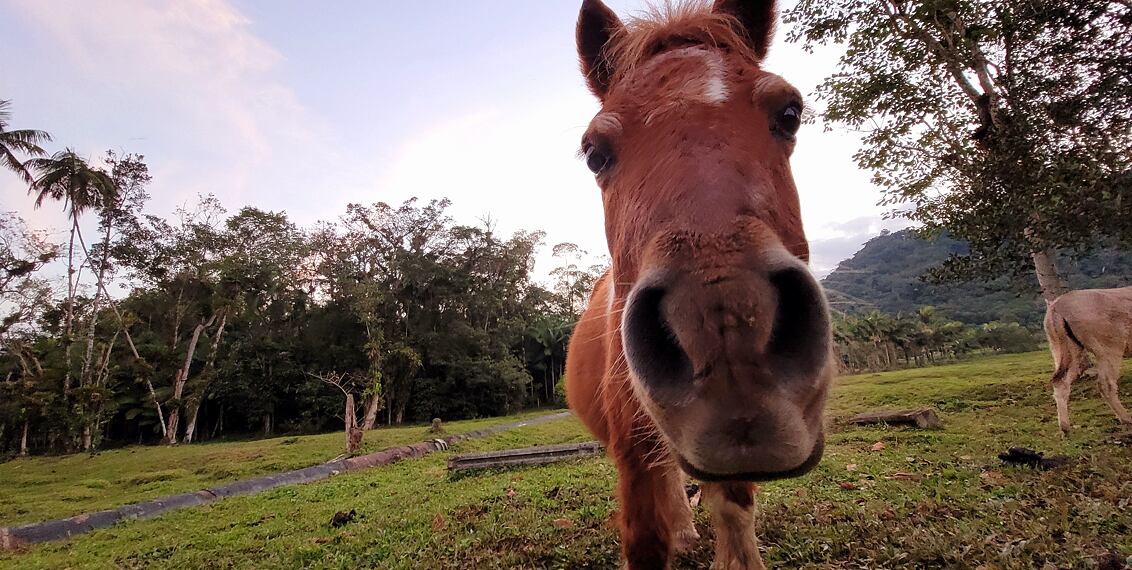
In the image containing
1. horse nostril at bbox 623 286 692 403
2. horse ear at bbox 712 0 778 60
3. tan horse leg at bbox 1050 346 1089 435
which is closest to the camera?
horse nostril at bbox 623 286 692 403

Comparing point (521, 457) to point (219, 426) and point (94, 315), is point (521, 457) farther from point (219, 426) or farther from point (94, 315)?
point (219, 426)

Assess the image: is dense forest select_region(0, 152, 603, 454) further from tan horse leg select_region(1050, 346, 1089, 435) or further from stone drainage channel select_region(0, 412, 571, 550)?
tan horse leg select_region(1050, 346, 1089, 435)

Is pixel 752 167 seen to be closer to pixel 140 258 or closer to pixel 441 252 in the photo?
pixel 140 258

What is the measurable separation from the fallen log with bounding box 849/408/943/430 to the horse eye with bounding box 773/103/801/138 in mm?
9607

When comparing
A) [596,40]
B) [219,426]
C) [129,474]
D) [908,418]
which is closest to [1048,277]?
[908,418]

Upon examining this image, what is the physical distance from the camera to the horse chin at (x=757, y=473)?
1262mm

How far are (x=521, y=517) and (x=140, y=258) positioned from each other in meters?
35.3

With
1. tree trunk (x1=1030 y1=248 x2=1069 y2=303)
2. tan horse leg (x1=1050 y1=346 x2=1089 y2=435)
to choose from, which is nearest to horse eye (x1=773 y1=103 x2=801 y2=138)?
tan horse leg (x1=1050 y1=346 x2=1089 y2=435)

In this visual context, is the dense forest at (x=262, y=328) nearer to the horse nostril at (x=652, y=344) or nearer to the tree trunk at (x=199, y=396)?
the tree trunk at (x=199, y=396)

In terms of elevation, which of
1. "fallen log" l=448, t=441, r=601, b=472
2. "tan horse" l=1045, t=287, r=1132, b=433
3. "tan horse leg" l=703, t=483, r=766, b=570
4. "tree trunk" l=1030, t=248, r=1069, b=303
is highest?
"tree trunk" l=1030, t=248, r=1069, b=303

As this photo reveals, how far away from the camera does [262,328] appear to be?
1560 inches

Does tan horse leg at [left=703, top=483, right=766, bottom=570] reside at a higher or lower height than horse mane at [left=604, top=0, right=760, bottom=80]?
lower

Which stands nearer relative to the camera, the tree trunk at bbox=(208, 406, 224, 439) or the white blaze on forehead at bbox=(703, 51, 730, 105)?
the white blaze on forehead at bbox=(703, 51, 730, 105)

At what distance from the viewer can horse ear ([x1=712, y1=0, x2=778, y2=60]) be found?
266cm
